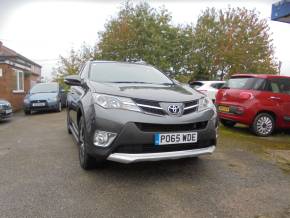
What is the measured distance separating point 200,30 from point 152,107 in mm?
24646

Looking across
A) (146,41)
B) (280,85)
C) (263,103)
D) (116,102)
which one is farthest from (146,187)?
(146,41)

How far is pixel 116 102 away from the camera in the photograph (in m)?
3.35

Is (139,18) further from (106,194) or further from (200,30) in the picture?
(106,194)

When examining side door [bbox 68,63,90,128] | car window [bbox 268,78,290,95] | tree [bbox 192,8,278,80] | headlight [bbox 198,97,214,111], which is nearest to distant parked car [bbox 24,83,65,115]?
side door [bbox 68,63,90,128]

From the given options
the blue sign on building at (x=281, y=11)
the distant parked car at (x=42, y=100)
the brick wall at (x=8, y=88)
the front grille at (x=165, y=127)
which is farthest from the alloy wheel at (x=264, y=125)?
the brick wall at (x=8, y=88)

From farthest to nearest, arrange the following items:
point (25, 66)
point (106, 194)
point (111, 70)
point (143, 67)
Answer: point (25, 66)
point (143, 67)
point (111, 70)
point (106, 194)

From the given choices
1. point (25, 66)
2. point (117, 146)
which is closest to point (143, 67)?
point (117, 146)

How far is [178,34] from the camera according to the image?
2019 centimetres

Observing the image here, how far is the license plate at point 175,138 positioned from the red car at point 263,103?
381 centimetres

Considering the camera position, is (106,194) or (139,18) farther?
(139,18)

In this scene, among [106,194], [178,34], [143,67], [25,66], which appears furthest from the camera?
[178,34]

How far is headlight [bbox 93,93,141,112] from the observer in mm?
3299

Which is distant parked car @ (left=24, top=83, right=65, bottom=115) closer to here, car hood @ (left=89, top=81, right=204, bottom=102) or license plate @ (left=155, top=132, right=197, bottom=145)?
car hood @ (left=89, top=81, right=204, bottom=102)

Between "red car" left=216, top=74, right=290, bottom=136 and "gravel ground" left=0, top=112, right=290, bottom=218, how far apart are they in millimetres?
1976
